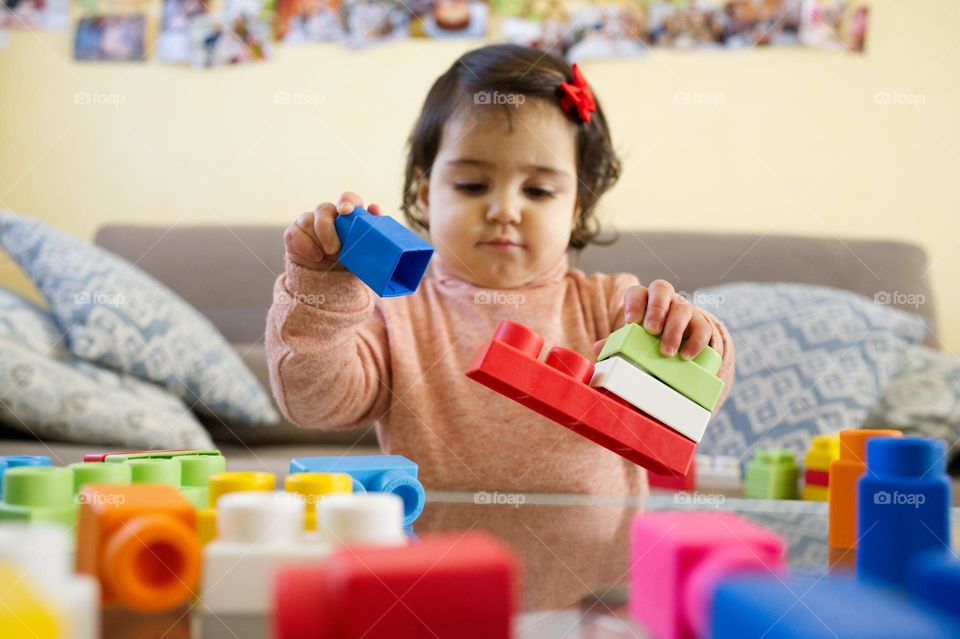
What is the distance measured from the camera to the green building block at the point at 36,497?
1.48ft

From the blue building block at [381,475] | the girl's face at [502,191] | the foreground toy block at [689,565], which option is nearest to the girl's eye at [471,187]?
the girl's face at [502,191]

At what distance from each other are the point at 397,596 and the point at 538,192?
74 centimetres

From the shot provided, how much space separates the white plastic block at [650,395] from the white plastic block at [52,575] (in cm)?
34

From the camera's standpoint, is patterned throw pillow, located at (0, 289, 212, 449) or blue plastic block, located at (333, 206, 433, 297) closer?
blue plastic block, located at (333, 206, 433, 297)

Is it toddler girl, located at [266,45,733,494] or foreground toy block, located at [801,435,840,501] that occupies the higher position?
toddler girl, located at [266,45,733,494]

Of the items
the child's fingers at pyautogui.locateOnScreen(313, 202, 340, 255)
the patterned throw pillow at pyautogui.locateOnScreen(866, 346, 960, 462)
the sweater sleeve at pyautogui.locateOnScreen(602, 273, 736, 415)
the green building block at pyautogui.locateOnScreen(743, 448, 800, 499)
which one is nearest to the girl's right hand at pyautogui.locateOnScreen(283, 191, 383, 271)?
the child's fingers at pyautogui.locateOnScreen(313, 202, 340, 255)

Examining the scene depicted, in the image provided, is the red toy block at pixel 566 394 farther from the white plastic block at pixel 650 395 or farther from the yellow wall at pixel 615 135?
the yellow wall at pixel 615 135

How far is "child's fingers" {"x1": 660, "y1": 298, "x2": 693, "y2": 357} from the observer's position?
0.63m

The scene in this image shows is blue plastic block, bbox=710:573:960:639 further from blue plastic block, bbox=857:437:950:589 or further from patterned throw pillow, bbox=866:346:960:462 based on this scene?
patterned throw pillow, bbox=866:346:960:462

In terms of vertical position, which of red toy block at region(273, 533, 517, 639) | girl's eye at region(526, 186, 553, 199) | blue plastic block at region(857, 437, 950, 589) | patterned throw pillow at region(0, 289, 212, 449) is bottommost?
patterned throw pillow at region(0, 289, 212, 449)

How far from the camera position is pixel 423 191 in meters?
1.13

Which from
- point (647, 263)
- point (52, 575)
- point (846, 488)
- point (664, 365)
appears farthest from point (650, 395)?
point (647, 263)

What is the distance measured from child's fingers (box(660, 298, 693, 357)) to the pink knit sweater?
23cm

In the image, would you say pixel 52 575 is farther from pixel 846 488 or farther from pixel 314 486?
pixel 846 488
